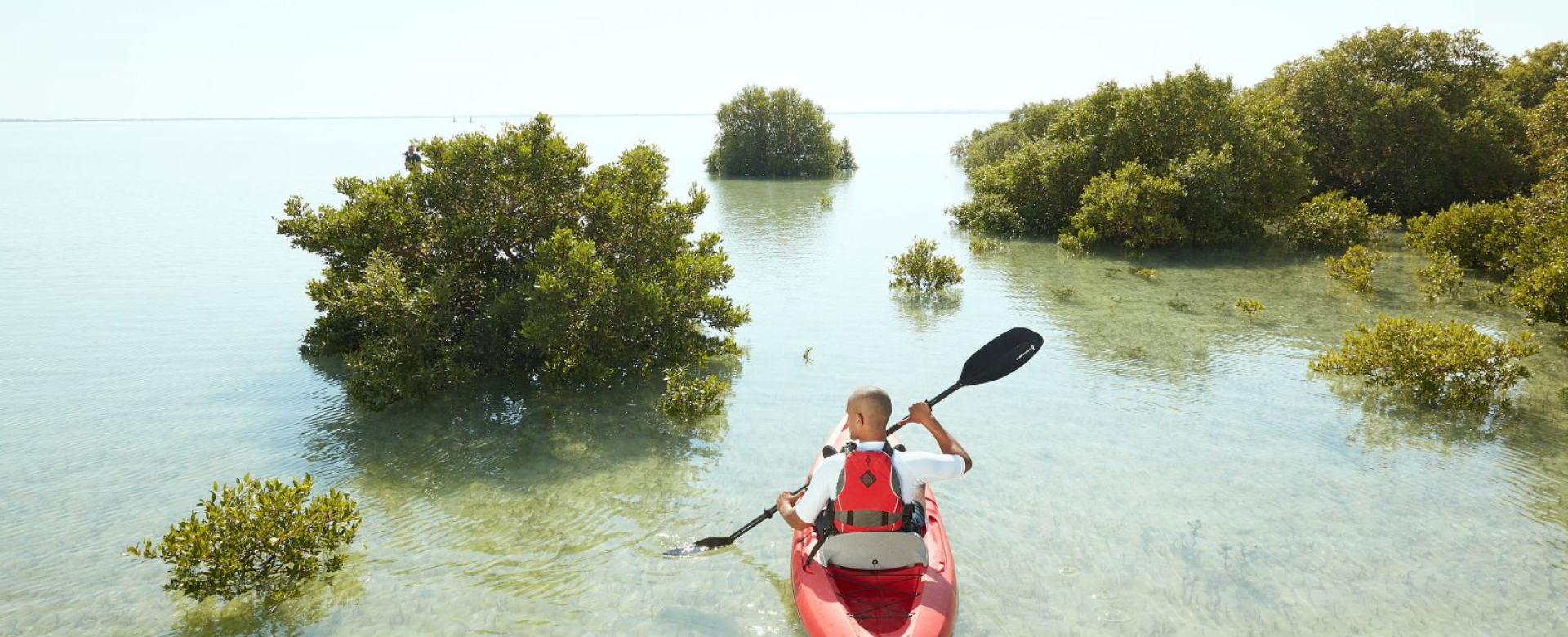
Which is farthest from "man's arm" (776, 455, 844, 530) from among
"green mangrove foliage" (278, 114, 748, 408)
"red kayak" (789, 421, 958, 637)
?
"green mangrove foliage" (278, 114, 748, 408)

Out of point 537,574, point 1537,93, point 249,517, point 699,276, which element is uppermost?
point 1537,93

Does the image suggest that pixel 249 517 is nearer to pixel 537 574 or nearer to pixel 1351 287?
pixel 537 574

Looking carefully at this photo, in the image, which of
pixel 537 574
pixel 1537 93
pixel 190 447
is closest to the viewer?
pixel 537 574

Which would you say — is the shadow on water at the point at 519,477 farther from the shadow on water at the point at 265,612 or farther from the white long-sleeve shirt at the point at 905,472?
the white long-sleeve shirt at the point at 905,472

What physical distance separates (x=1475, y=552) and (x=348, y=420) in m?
17.2

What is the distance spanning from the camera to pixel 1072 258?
30.4m

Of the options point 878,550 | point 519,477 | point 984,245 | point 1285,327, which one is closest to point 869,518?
point 878,550

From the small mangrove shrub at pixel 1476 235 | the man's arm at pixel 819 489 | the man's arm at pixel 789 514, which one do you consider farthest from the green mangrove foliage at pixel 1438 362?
the man's arm at pixel 819 489

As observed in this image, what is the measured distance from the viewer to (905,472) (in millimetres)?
7332

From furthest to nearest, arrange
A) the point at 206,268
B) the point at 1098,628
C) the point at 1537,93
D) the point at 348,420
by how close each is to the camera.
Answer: the point at 1537,93 < the point at 206,268 < the point at 348,420 < the point at 1098,628

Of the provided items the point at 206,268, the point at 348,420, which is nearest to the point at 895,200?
the point at 206,268

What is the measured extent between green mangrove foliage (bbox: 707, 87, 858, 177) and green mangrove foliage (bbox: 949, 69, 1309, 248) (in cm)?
3905

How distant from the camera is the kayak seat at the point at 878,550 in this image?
7641mm

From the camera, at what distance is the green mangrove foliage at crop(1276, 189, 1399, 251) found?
98.5ft
